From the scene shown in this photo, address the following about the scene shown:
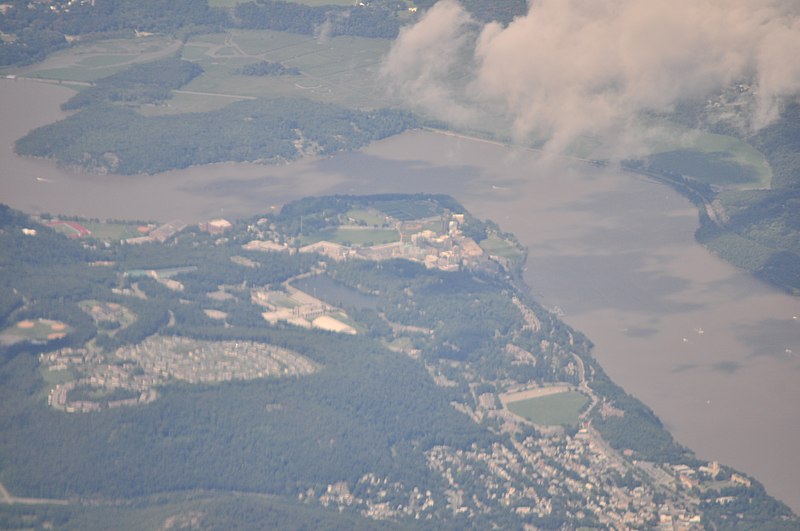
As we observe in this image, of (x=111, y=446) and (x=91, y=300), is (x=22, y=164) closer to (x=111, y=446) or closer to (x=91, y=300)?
(x=91, y=300)

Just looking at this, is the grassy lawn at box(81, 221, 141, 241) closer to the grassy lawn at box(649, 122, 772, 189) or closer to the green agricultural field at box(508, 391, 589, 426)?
the green agricultural field at box(508, 391, 589, 426)

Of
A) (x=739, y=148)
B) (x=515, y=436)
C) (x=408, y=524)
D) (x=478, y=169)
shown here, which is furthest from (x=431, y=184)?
(x=408, y=524)

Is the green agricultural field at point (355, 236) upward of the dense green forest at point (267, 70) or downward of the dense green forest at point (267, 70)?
upward

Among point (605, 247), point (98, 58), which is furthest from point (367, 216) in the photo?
point (98, 58)

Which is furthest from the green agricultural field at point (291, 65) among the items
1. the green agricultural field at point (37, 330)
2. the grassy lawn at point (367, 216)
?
the green agricultural field at point (37, 330)

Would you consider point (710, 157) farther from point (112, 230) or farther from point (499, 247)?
point (112, 230)

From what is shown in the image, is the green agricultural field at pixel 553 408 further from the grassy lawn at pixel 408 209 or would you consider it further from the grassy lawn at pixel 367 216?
the grassy lawn at pixel 408 209

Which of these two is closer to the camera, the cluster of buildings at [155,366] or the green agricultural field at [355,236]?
the cluster of buildings at [155,366]
